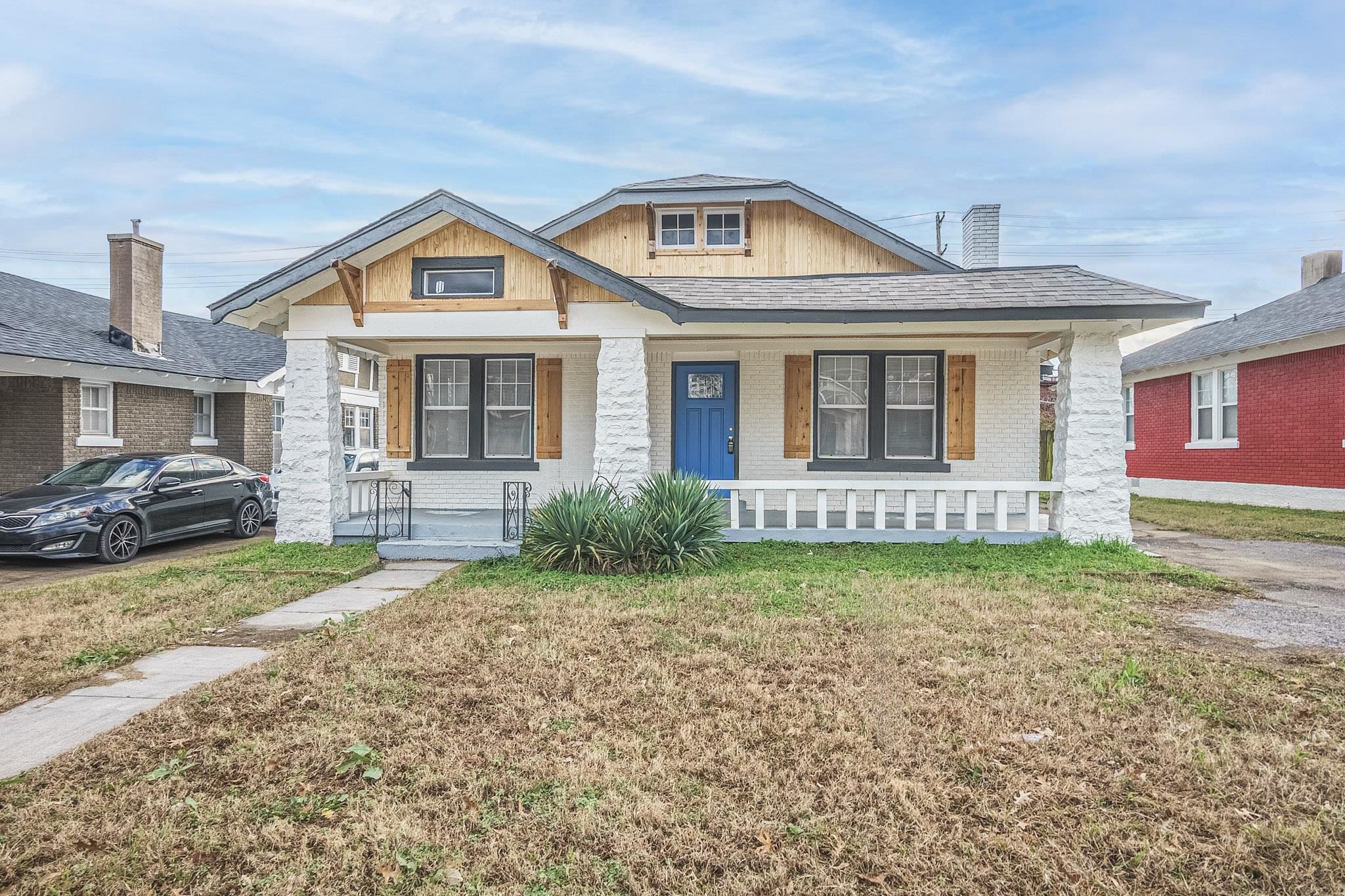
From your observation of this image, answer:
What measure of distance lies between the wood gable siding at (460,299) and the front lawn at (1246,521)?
11054 millimetres

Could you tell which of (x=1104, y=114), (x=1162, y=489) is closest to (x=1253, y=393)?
(x=1162, y=489)

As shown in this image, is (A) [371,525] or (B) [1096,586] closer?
(B) [1096,586]

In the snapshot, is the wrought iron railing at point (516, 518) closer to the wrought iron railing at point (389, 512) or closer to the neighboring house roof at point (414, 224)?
the wrought iron railing at point (389, 512)

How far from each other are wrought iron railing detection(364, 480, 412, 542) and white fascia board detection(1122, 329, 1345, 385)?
16852 mm

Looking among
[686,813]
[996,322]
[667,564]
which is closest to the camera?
[686,813]

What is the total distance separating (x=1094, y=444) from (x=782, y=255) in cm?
563

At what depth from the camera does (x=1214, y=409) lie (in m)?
17.7

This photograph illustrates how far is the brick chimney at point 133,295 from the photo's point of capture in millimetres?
16750

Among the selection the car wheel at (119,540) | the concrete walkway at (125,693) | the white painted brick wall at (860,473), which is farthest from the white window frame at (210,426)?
the concrete walkway at (125,693)

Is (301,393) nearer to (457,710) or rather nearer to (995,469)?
→ (457,710)

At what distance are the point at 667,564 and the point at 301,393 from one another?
18.7 feet

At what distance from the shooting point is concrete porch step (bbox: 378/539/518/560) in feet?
29.3

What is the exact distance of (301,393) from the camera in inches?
386

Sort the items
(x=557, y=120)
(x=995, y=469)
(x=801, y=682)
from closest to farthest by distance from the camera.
A: (x=801, y=682) → (x=995, y=469) → (x=557, y=120)
